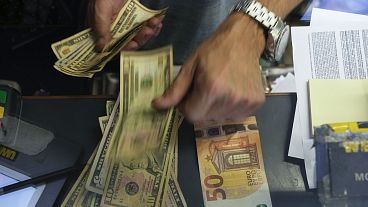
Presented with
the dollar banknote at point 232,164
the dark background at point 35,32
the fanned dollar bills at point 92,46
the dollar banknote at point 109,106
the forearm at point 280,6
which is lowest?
the dollar banknote at point 232,164

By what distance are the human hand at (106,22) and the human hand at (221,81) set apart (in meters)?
0.20

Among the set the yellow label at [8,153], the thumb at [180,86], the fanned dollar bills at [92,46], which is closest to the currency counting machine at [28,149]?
the yellow label at [8,153]

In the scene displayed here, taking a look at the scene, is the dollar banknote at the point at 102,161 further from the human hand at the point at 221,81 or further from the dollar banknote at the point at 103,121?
the human hand at the point at 221,81

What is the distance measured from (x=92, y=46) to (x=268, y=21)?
319mm

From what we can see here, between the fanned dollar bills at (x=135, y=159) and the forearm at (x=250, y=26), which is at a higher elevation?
the forearm at (x=250, y=26)

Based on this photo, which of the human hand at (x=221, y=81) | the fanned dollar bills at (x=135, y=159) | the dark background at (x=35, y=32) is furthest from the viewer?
the dark background at (x=35, y=32)

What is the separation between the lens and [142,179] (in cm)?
79

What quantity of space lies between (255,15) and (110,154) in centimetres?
32

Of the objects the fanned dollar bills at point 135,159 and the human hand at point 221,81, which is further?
the fanned dollar bills at point 135,159

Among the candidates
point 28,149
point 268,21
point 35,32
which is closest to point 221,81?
point 268,21

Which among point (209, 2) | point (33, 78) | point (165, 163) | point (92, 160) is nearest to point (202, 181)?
point (165, 163)

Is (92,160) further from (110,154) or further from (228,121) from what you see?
(228,121)

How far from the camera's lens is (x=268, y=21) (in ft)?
2.47

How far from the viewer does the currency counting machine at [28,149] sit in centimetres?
80
